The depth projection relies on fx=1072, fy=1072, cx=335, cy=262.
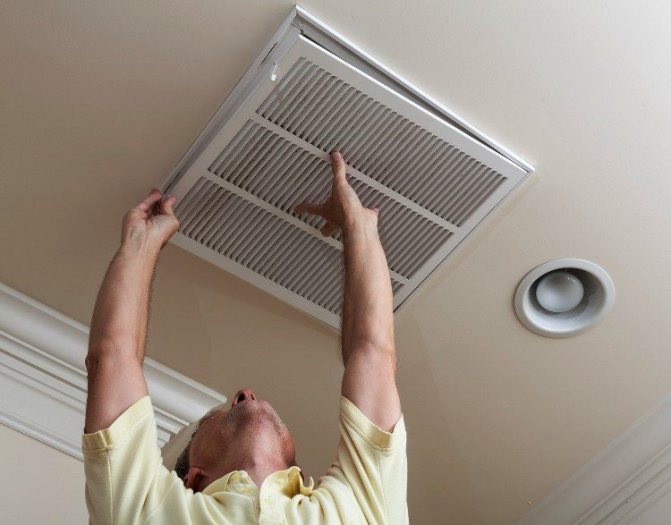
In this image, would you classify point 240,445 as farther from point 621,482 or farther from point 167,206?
point 621,482

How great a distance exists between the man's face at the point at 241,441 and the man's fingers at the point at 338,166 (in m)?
0.39

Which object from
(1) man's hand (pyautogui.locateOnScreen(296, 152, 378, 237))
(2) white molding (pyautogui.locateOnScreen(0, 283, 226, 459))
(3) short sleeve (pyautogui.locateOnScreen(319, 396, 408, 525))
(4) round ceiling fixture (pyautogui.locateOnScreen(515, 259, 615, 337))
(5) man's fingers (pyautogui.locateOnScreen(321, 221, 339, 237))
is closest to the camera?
(3) short sleeve (pyautogui.locateOnScreen(319, 396, 408, 525))

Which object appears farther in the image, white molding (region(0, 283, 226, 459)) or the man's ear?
white molding (region(0, 283, 226, 459))

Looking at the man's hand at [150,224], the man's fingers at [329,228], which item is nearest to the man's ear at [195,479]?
A: the man's hand at [150,224]

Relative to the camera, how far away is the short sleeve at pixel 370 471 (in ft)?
5.00

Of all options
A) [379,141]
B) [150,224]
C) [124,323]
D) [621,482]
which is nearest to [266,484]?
[124,323]

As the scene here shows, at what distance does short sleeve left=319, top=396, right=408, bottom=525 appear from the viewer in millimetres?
1524

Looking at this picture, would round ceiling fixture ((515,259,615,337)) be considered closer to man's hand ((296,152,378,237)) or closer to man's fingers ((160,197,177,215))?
man's hand ((296,152,378,237))

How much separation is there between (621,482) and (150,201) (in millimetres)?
1144

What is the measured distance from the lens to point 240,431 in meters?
1.68

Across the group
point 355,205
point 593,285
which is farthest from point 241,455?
point 593,285

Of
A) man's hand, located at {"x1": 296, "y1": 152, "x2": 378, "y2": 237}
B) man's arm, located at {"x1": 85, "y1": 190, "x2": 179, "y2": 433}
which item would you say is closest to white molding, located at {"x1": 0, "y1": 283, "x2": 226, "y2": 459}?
man's arm, located at {"x1": 85, "y1": 190, "x2": 179, "y2": 433}

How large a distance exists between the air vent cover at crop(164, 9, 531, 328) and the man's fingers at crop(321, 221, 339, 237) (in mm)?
16

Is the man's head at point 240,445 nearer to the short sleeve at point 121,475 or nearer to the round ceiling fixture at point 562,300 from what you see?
the short sleeve at point 121,475
